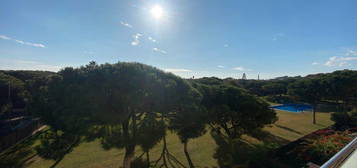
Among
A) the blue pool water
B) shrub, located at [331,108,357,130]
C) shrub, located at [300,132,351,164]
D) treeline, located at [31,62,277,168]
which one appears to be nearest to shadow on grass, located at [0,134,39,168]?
treeline, located at [31,62,277,168]

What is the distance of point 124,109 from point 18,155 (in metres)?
9.00

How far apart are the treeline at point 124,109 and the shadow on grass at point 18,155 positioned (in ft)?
9.49

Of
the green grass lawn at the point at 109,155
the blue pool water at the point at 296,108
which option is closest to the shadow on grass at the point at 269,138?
the green grass lawn at the point at 109,155

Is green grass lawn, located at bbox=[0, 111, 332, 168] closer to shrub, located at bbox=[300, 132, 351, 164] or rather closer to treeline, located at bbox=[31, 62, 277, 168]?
treeline, located at bbox=[31, 62, 277, 168]

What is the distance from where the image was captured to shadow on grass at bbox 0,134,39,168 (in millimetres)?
7926

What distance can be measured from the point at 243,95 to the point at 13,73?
38.3m

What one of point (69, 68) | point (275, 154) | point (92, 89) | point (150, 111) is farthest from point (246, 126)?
point (69, 68)

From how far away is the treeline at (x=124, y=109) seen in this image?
220 inches

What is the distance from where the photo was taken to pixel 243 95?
385 inches

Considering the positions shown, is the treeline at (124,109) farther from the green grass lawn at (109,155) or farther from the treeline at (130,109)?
the green grass lawn at (109,155)

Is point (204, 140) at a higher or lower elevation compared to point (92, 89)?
lower

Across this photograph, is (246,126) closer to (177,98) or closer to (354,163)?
(177,98)

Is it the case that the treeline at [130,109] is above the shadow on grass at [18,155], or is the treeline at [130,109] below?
above

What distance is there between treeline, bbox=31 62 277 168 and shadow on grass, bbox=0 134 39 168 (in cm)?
289
